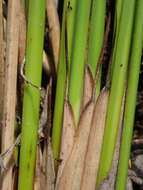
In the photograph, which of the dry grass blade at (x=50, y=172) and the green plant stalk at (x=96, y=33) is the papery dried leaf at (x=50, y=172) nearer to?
the dry grass blade at (x=50, y=172)

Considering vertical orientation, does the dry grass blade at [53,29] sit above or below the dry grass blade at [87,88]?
above

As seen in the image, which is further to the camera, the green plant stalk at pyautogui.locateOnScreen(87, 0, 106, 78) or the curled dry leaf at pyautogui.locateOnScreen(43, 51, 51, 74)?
the curled dry leaf at pyautogui.locateOnScreen(43, 51, 51, 74)

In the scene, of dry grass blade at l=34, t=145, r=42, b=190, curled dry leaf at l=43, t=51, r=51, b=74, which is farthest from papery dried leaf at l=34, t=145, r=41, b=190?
curled dry leaf at l=43, t=51, r=51, b=74

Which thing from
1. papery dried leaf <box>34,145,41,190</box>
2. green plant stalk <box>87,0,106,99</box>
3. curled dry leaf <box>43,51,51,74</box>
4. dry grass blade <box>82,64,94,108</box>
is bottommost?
papery dried leaf <box>34,145,41,190</box>

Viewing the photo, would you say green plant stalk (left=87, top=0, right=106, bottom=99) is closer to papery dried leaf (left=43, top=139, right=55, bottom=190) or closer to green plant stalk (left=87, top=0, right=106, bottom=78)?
green plant stalk (left=87, top=0, right=106, bottom=78)

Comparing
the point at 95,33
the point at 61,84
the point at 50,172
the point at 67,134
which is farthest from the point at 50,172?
the point at 95,33

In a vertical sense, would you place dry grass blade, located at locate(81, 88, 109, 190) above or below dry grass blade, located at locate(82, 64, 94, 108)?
below

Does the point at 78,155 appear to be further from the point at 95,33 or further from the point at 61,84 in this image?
the point at 95,33

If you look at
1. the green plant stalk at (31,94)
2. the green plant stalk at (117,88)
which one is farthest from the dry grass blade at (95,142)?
the green plant stalk at (31,94)
